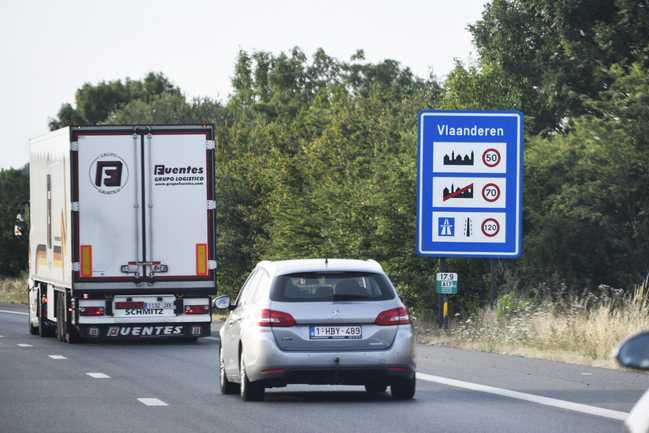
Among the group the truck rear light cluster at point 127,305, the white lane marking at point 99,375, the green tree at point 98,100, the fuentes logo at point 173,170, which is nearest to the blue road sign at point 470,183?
the fuentes logo at point 173,170

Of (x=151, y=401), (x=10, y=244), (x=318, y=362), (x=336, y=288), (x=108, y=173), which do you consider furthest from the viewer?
(x=10, y=244)

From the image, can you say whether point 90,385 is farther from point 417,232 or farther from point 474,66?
point 474,66

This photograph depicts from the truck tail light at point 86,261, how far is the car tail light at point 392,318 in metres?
11.9

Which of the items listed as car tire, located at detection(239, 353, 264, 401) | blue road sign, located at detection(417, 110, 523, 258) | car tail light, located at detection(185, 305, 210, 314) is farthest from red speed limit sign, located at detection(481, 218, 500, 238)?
car tire, located at detection(239, 353, 264, 401)

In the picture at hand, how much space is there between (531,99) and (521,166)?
2705 centimetres

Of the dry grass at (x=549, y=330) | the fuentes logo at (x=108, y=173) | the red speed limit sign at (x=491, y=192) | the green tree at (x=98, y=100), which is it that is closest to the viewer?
the dry grass at (x=549, y=330)

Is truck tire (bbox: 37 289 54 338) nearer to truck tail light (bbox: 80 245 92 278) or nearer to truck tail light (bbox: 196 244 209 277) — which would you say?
truck tail light (bbox: 80 245 92 278)

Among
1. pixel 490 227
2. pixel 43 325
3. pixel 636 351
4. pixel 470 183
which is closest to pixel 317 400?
pixel 636 351

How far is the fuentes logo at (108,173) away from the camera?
25891mm

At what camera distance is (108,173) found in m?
26.0

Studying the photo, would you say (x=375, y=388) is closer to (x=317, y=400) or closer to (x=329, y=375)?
(x=317, y=400)

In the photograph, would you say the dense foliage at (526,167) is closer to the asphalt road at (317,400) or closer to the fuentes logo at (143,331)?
the fuentes logo at (143,331)

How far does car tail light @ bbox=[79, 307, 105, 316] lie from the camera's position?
2611 centimetres

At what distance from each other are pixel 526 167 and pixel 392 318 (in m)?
16.9
